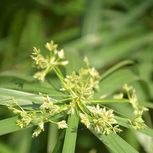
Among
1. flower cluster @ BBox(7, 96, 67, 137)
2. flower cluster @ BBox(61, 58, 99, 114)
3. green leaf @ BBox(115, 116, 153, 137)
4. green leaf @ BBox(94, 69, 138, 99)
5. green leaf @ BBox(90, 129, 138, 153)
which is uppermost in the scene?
green leaf @ BBox(94, 69, 138, 99)

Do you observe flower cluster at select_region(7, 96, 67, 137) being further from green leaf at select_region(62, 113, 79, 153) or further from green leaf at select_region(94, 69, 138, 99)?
green leaf at select_region(94, 69, 138, 99)

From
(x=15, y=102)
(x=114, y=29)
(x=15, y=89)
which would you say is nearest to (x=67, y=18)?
(x=114, y=29)

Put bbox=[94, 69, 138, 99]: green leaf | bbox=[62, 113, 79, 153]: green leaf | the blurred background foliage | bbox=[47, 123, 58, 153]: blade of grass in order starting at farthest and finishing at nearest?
1. the blurred background foliage
2. bbox=[47, 123, 58, 153]: blade of grass
3. bbox=[94, 69, 138, 99]: green leaf
4. bbox=[62, 113, 79, 153]: green leaf

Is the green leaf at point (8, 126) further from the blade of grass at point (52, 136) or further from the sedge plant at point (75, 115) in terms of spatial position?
the blade of grass at point (52, 136)

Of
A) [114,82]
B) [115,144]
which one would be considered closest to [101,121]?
[115,144]

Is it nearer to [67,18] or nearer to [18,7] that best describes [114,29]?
[67,18]

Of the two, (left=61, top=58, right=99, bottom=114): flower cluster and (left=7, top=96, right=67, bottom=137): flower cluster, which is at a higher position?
(left=61, top=58, right=99, bottom=114): flower cluster

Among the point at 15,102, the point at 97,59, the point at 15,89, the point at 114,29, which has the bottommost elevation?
the point at 15,102

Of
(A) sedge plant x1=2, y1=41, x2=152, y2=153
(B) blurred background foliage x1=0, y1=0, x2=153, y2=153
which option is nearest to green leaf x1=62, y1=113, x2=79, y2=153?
(A) sedge plant x1=2, y1=41, x2=152, y2=153
